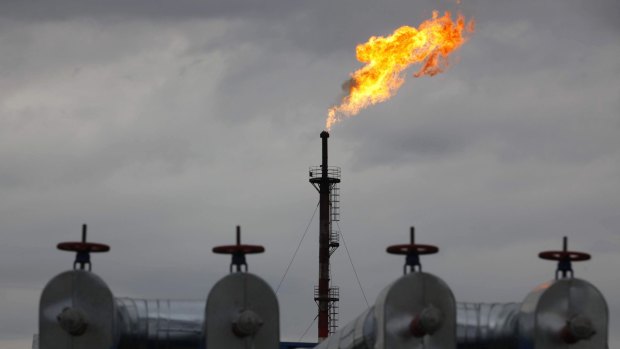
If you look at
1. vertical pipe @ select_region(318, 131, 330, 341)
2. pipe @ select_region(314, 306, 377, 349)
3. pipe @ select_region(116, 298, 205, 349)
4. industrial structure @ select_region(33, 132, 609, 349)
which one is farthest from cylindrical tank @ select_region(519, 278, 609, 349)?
vertical pipe @ select_region(318, 131, 330, 341)

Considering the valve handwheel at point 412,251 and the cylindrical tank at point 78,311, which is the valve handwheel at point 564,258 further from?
the cylindrical tank at point 78,311

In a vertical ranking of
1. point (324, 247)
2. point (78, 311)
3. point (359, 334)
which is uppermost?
point (324, 247)

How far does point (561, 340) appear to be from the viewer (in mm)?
40188

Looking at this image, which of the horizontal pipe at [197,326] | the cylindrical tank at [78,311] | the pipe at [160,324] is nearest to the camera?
the cylindrical tank at [78,311]

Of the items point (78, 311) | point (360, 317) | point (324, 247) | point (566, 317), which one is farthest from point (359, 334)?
point (324, 247)

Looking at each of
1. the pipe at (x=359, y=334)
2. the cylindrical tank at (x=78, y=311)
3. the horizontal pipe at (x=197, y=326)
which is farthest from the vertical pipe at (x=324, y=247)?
the cylindrical tank at (x=78, y=311)

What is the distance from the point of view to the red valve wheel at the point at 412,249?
40562 mm

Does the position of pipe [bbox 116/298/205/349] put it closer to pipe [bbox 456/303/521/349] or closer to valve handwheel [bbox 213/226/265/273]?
valve handwheel [bbox 213/226/265/273]

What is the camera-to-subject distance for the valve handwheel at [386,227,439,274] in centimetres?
4059

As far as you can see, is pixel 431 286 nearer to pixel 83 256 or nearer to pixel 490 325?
pixel 490 325

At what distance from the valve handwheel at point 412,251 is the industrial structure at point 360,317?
2cm

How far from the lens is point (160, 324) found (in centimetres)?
4316

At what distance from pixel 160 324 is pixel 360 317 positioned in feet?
17.1

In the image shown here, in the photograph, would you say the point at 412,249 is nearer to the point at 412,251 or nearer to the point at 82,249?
the point at 412,251
